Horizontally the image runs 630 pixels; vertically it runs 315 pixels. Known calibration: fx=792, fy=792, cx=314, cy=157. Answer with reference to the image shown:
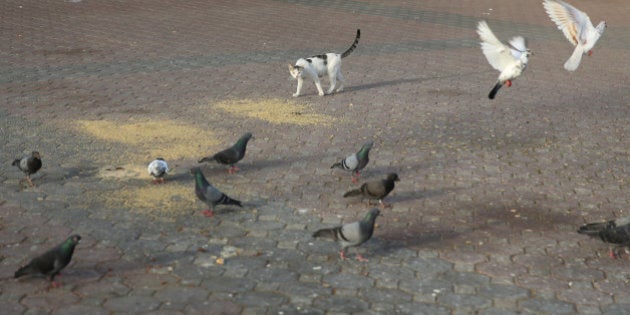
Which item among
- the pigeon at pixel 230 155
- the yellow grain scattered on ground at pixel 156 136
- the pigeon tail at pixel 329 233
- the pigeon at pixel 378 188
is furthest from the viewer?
the yellow grain scattered on ground at pixel 156 136

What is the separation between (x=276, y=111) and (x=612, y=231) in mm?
6797

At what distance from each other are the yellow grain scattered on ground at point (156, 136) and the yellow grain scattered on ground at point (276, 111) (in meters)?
1.26

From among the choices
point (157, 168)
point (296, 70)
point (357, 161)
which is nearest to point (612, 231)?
point (357, 161)

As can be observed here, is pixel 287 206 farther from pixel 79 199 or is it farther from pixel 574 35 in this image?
pixel 574 35

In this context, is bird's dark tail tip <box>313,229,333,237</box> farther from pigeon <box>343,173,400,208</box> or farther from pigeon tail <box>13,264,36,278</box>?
pigeon tail <box>13,264,36,278</box>

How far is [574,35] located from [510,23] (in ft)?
43.1

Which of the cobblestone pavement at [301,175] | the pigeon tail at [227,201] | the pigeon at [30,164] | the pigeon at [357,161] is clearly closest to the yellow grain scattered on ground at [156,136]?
the cobblestone pavement at [301,175]

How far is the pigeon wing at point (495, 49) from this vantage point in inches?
408

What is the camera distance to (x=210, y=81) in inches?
598

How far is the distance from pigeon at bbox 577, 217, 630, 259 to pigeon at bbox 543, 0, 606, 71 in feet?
12.3

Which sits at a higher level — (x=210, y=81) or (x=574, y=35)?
(x=574, y=35)

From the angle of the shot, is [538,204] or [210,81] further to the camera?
[210,81]

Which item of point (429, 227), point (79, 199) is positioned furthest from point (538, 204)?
point (79, 199)

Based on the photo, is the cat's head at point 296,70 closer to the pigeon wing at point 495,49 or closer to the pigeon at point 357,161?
the pigeon wing at point 495,49
